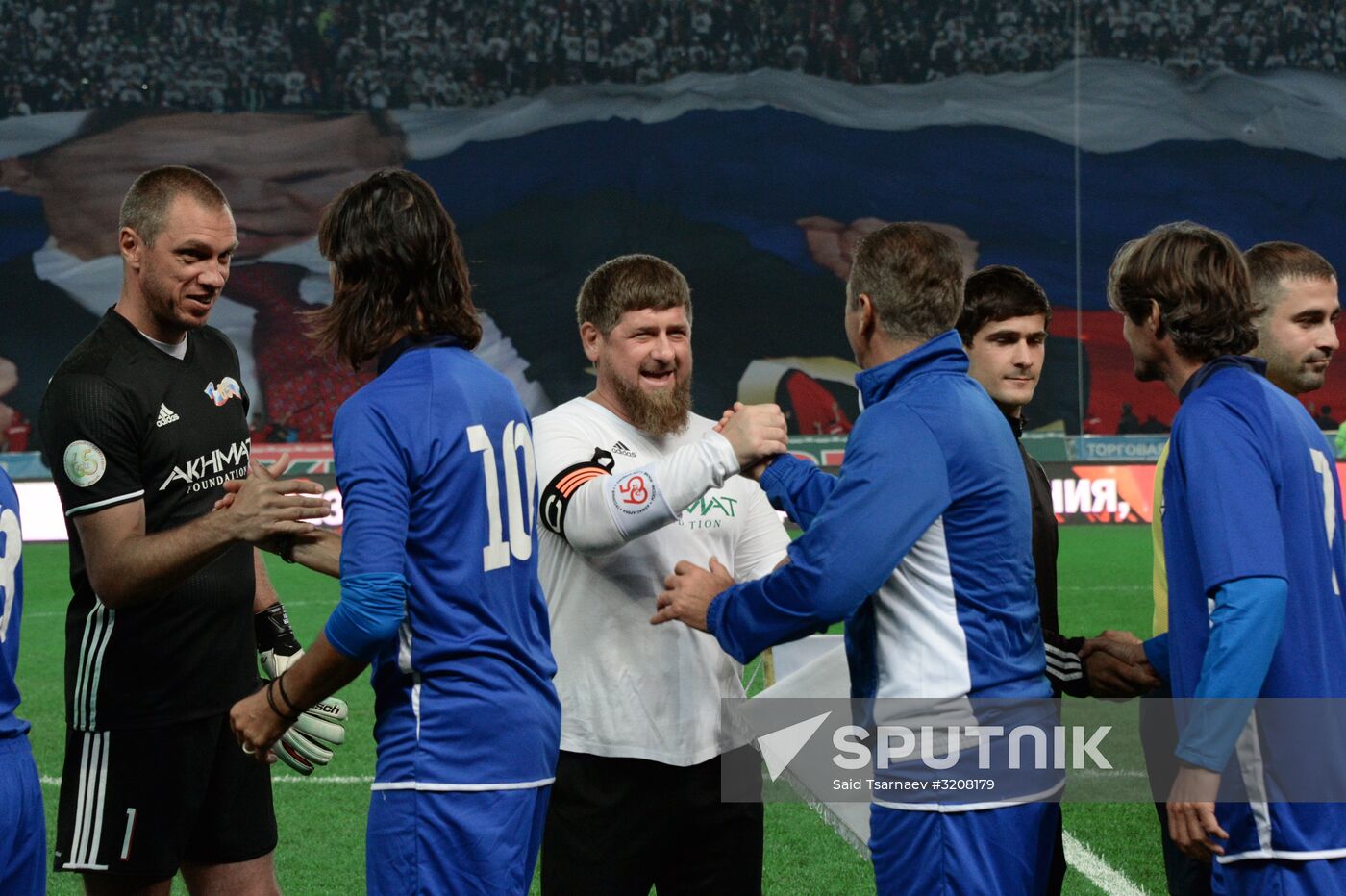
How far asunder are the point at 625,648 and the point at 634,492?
51cm

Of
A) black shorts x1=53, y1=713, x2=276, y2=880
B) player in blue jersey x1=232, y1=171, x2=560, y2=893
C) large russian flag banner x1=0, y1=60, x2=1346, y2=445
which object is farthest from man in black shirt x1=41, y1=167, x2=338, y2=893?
large russian flag banner x1=0, y1=60, x2=1346, y2=445

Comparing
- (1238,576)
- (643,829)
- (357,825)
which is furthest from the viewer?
(357,825)

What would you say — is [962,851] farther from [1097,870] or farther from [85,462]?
[1097,870]

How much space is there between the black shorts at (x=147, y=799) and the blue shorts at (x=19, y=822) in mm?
466

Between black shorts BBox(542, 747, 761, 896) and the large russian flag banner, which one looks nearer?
black shorts BBox(542, 747, 761, 896)

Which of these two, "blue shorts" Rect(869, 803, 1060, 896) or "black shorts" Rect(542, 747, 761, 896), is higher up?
"blue shorts" Rect(869, 803, 1060, 896)

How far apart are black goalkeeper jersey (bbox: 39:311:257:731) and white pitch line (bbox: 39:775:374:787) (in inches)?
118

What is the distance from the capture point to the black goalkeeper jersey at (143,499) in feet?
10.3

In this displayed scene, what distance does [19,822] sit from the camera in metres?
2.61

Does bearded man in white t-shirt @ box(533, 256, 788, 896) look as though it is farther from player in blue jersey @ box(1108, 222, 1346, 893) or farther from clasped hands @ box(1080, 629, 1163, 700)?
player in blue jersey @ box(1108, 222, 1346, 893)

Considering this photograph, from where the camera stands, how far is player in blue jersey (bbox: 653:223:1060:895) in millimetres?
2523

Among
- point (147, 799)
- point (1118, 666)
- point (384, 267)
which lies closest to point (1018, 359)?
point (1118, 666)

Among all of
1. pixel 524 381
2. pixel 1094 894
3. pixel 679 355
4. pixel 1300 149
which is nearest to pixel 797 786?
pixel 1094 894

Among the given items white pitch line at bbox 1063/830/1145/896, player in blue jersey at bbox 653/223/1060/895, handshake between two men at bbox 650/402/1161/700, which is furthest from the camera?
white pitch line at bbox 1063/830/1145/896
